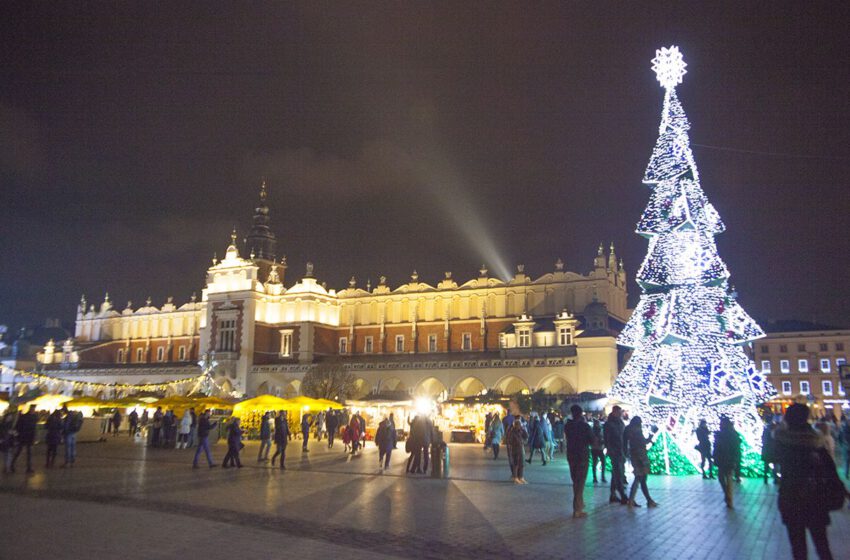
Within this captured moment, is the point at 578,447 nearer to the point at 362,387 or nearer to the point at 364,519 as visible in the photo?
Answer: the point at 364,519

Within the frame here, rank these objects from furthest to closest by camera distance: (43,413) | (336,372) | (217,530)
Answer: (336,372) < (43,413) < (217,530)

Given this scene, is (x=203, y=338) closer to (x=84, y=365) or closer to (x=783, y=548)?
(x=84, y=365)

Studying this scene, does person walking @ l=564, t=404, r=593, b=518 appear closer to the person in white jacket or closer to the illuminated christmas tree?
the illuminated christmas tree

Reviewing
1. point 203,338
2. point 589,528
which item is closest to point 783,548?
point 589,528

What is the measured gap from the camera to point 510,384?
48.1 metres

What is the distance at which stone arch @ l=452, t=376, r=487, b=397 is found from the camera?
49000mm

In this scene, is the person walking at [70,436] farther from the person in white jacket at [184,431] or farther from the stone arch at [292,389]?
the stone arch at [292,389]

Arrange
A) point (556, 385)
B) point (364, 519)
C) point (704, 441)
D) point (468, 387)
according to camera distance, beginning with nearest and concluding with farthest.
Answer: point (364, 519) → point (704, 441) → point (556, 385) → point (468, 387)

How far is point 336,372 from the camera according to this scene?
50656mm

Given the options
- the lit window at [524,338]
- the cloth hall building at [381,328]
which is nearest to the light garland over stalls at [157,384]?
the cloth hall building at [381,328]

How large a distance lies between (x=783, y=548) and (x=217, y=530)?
7029mm

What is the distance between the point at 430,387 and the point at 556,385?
→ 31.7 feet

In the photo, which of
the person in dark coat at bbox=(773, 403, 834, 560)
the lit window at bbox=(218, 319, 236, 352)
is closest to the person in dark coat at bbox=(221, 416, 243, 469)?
the person in dark coat at bbox=(773, 403, 834, 560)

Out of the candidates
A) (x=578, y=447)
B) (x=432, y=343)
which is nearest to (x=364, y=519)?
(x=578, y=447)
